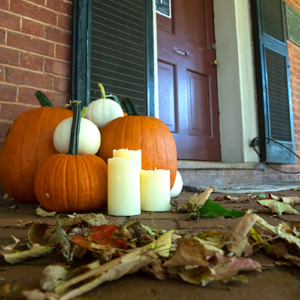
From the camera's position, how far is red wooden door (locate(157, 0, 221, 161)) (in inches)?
114

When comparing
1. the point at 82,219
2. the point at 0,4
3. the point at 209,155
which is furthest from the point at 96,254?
the point at 209,155

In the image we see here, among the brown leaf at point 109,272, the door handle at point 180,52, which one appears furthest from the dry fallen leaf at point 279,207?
the door handle at point 180,52

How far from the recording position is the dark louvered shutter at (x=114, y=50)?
1915mm

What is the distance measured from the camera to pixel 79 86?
1873 millimetres

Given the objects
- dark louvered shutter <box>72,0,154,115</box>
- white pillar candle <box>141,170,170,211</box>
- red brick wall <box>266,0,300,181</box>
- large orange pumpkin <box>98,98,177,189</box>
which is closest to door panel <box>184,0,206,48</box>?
dark louvered shutter <box>72,0,154,115</box>

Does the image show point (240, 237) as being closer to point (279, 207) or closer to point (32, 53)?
point (279, 207)

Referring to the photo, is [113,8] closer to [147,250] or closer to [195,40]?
[195,40]

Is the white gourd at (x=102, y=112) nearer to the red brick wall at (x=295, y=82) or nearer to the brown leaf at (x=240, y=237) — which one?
the brown leaf at (x=240, y=237)

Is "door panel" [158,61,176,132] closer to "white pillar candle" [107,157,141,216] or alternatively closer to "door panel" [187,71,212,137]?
"door panel" [187,71,212,137]

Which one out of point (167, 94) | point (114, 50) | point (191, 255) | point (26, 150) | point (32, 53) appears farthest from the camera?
point (167, 94)

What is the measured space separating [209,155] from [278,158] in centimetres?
89

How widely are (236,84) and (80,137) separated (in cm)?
253

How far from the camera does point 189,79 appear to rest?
3117mm

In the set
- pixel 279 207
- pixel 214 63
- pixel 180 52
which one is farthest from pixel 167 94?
pixel 279 207
